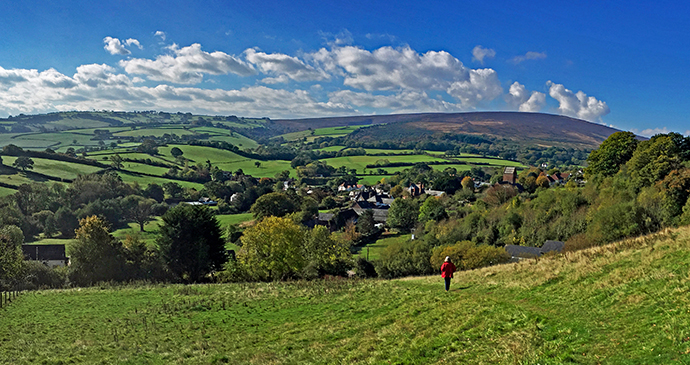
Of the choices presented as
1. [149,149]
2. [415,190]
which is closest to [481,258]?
[415,190]

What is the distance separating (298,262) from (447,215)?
4439 centimetres

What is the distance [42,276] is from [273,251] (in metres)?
19.6

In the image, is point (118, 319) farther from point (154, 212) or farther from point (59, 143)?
point (59, 143)

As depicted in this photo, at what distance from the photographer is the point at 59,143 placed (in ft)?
552

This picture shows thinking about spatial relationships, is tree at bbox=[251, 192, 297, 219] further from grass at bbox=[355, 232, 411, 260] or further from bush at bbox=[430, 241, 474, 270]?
bush at bbox=[430, 241, 474, 270]

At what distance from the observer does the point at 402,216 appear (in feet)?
264

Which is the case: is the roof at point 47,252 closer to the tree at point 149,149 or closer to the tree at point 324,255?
the tree at point 324,255

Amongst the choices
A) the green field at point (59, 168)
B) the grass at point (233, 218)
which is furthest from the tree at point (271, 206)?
the green field at point (59, 168)

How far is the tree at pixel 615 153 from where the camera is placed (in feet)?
168

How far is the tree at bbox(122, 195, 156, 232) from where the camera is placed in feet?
265

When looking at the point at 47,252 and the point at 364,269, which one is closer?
the point at 364,269

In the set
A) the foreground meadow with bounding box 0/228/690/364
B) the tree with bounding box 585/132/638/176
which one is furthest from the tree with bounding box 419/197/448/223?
the foreground meadow with bounding box 0/228/690/364

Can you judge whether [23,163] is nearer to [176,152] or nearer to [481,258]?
[176,152]

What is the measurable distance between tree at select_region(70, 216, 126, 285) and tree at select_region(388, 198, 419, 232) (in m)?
54.8
